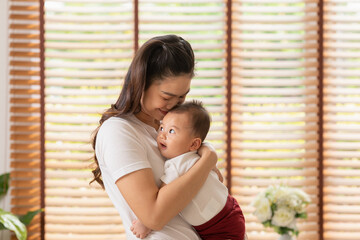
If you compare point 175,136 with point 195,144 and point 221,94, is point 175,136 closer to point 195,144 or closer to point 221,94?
point 195,144

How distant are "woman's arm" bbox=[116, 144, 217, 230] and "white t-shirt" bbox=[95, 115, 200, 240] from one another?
3 cm

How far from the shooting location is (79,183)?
3.07 meters

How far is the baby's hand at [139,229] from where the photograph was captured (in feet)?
4.09

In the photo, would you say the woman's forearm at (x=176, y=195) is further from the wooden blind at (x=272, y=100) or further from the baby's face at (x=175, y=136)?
the wooden blind at (x=272, y=100)

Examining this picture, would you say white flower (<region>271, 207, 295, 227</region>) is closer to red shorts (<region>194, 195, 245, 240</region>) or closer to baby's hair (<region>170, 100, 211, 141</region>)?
red shorts (<region>194, 195, 245, 240</region>)

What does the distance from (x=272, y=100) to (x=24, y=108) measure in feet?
6.43

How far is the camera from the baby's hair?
1375 millimetres

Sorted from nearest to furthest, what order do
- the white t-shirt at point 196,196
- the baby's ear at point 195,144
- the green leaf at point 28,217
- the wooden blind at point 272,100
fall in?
the white t-shirt at point 196,196 → the baby's ear at point 195,144 → the green leaf at point 28,217 → the wooden blind at point 272,100

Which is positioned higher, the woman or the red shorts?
the woman

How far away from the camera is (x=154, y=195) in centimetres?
117

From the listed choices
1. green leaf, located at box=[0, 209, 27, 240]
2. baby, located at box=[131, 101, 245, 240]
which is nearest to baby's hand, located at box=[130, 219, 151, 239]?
baby, located at box=[131, 101, 245, 240]

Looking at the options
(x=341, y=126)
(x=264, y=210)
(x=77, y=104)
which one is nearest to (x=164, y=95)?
(x=264, y=210)

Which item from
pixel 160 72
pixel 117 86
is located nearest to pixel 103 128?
pixel 160 72

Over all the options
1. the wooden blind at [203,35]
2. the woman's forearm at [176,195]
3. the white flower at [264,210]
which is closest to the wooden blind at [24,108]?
the wooden blind at [203,35]
